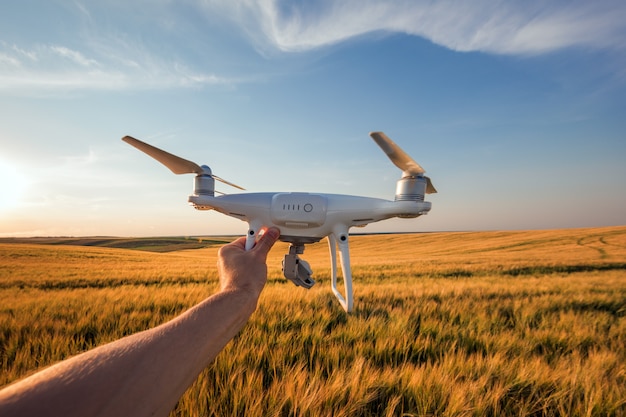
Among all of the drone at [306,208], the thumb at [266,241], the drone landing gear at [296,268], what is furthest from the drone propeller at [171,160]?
the drone landing gear at [296,268]

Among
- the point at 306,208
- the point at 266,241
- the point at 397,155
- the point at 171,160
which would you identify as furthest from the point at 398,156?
the point at 171,160

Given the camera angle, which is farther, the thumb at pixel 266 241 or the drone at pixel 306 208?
the drone at pixel 306 208

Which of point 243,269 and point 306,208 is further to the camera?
point 306,208

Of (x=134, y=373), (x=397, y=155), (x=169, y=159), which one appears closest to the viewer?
(x=134, y=373)

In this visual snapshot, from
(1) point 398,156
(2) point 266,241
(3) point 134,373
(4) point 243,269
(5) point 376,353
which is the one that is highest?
(1) point 398,156

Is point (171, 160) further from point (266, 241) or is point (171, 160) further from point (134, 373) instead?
point (134, 373)

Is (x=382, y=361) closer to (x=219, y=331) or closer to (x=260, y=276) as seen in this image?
(x=260, y=276)

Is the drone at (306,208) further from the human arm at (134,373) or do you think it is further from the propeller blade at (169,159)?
the human arm at (134,373)
